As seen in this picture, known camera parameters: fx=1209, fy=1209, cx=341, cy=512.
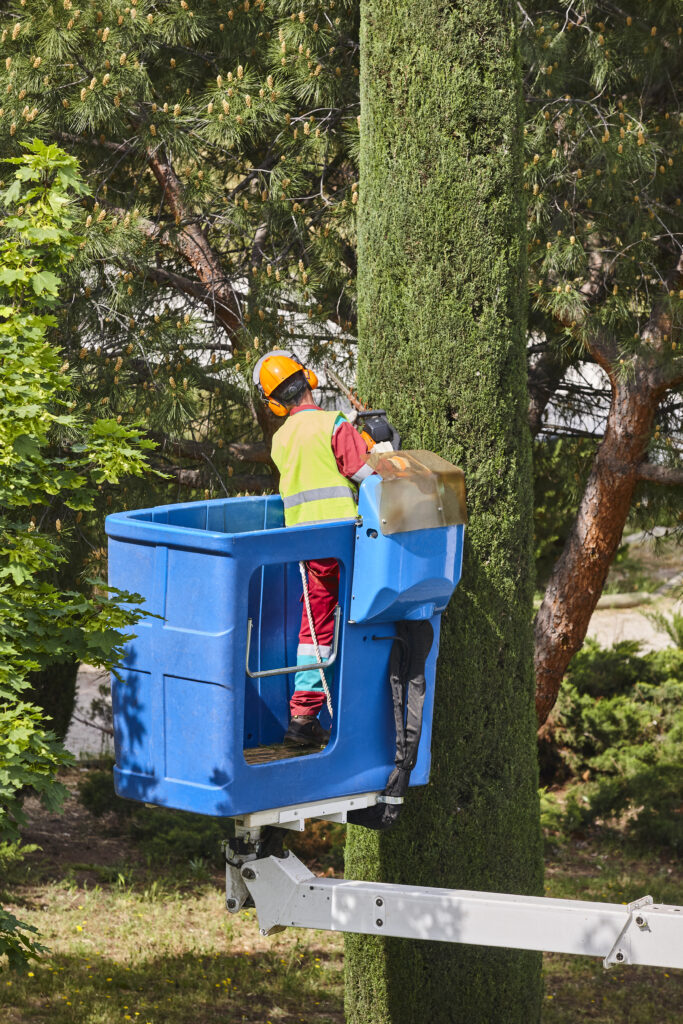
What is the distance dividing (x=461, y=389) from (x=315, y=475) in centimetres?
136

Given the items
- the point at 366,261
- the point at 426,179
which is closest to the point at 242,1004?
the point at 366,261

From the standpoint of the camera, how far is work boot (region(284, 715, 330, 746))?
3.80m

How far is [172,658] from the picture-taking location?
3471 millimetres

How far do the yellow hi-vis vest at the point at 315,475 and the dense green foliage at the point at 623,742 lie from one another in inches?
220

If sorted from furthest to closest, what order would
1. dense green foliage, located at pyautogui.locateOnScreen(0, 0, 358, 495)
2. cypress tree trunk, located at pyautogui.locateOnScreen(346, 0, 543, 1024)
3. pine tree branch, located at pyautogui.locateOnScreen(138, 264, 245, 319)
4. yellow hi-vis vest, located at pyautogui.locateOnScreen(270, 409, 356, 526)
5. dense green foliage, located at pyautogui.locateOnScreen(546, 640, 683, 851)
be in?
dense green foliage, located at pyautogui.locateOnScreen(546, 640, 683, 851)
pine tree branch, located at pyautogui.locateOnScreen(138, 264, 245, 319)
dense green foliage, located at pyautogui.locateOnScreen(0, 0, 358, 495)
cypress tree trunk, located at pyautogui.locateOnScreen(346, 0, 543, 1024)
yellow hi-vis vest, located at pyautogui.locateOnScreen(270, 409, 356, 526)

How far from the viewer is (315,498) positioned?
3.85 metres

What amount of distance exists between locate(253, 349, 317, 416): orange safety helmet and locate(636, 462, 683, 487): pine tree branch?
3.44m

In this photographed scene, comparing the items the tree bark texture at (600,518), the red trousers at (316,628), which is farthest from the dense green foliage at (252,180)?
the red trousers at (316,628)

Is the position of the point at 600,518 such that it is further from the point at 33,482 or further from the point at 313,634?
the point at 33,482

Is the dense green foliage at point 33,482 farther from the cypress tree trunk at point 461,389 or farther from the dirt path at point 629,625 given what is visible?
the dirt path at point 629,625

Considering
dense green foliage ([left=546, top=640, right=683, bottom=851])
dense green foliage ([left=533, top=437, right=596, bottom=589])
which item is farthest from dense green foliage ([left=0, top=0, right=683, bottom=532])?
dense green foliage ([left=546, top=640, right=683, bottom=851])

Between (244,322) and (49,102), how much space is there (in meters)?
1.42

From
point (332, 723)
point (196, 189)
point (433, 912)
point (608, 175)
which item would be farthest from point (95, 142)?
point (433, 912)

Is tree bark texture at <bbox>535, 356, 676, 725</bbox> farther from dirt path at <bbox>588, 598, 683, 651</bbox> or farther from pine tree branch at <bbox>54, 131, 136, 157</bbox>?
dirt path at <bbox>588, 598, 683, 651</bbox>
